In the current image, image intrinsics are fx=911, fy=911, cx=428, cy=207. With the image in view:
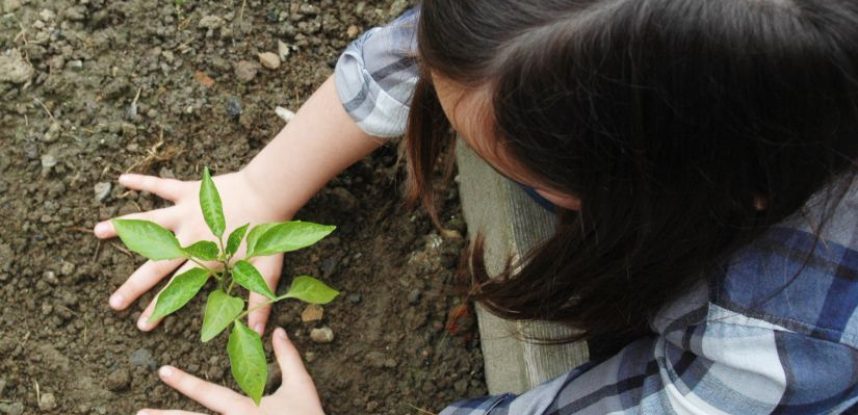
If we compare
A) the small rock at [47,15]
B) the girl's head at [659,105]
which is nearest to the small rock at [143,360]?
the small rock at [47,15]

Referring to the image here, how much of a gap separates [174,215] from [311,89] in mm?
330

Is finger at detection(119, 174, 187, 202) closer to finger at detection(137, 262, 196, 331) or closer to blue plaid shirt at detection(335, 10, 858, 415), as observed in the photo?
finger at detection(137, 262, 196, 331)

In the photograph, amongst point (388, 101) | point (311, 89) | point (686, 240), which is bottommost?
point (311, 89)

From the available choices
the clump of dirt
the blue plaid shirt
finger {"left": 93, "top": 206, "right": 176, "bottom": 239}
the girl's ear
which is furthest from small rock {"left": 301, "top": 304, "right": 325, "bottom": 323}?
the girl's ear

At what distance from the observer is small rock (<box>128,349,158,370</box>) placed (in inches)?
58.7

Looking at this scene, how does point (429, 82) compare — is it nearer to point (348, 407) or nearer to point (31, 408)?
point (348, 407)

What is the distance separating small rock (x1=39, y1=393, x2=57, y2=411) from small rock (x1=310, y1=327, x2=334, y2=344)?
1.39 ft

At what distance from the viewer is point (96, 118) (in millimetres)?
1557

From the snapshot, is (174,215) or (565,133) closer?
(565,133)

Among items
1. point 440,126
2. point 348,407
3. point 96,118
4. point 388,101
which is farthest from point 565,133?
point 96,118

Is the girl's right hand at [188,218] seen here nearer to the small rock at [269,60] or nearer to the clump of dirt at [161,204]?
the clump of dirt at [161,204]

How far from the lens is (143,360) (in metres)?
1.49

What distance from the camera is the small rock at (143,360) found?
1.49 metres

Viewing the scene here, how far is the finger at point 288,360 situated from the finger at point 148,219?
0.26 metres
